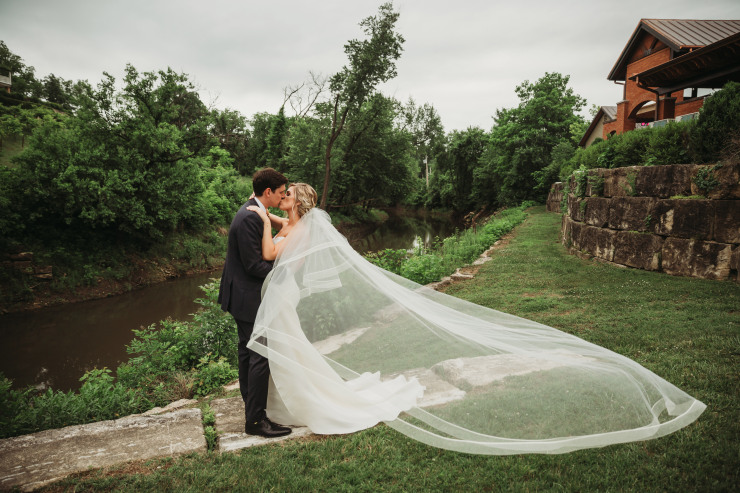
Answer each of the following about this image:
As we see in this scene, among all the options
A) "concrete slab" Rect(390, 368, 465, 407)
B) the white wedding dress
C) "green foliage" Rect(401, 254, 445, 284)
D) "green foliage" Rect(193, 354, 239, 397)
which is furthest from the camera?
"green foliage" Rect(401, 254, 445, 284)

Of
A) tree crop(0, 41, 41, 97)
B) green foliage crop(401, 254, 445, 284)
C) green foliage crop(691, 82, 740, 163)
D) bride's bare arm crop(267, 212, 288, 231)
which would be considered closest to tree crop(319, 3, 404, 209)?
green foliage crop(401, 254, 445, 284)

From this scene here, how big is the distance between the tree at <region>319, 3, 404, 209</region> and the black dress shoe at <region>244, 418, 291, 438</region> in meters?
24.1

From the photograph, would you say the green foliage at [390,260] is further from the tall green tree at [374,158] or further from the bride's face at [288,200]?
the tall green tree at [374,158]

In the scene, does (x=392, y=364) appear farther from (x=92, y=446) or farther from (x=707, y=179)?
(x=707, y=179)

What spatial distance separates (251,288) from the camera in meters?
3.32

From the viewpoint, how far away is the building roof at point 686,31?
17.6m

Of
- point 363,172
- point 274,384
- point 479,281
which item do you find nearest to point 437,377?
point 274,384

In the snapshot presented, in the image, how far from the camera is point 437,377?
3.29 m

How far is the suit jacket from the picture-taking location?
3229 millimetres

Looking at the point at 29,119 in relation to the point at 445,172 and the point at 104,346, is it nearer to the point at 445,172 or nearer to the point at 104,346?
the point at 104,346

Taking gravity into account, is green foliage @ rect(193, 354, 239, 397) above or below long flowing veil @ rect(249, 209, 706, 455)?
below

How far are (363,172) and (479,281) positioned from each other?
24.2 meters

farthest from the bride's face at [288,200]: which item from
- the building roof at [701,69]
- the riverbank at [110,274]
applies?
the riverbank at [110,274]

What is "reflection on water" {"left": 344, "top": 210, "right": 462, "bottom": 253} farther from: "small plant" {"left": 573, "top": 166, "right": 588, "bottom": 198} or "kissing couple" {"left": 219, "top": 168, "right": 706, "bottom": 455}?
"kissing couple" {"left": 219, "top": 168, "right": 706, "bottom": 455}
